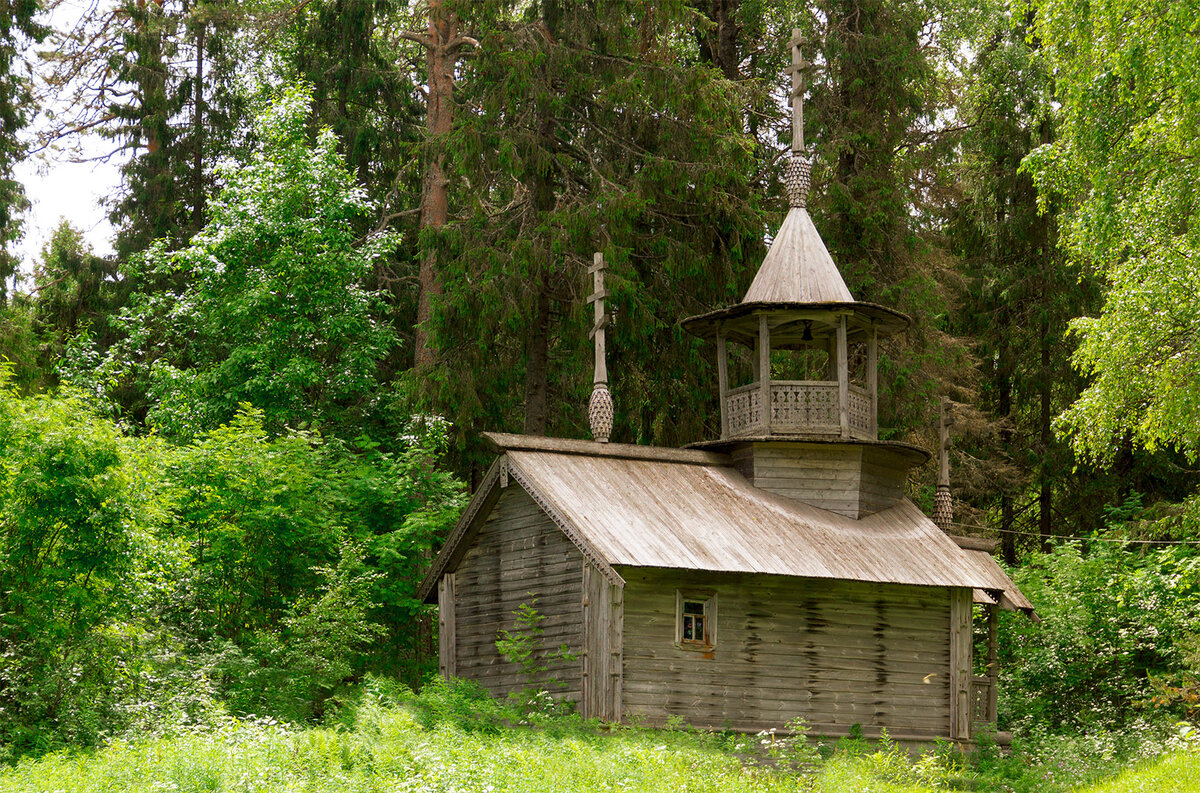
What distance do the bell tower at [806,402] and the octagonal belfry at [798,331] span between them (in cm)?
2

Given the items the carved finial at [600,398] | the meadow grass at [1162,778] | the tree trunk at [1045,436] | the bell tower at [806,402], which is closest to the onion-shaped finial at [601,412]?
the carved finial at [600,398]

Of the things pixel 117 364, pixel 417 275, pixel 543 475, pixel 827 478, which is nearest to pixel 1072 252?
pixel 827 478

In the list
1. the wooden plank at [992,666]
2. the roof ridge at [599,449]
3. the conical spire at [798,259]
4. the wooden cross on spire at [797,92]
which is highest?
the wooden cross on spire at [797,92]

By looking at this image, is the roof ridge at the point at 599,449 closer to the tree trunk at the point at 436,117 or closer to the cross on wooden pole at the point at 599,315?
the cross on wooden pole at the point at 599,315

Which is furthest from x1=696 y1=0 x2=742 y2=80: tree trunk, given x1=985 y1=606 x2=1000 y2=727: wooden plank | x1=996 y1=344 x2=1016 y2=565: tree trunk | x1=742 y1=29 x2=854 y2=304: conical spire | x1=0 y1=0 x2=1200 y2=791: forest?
x1=985 y1=606 x2=1000 y2=727: wooden plank

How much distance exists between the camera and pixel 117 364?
96.9 ft

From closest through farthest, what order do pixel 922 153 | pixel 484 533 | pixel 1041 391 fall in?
pixel 484 533 < pixel 922 153 < pixel 1041 391

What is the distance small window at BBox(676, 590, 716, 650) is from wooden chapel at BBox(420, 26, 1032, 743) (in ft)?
0.09

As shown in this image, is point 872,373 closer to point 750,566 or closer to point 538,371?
point 750,566

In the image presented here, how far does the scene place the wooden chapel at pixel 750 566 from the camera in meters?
19.0

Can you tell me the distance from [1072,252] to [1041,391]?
43.6 feet

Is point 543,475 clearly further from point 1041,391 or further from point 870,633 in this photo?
point 1041,391

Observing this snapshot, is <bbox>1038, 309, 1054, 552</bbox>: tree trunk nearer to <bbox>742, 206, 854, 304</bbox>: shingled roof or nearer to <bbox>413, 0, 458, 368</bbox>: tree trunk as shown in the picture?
<bbox>742, 206, 854, 304</bbox>: shingled roof

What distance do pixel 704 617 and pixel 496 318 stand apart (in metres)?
8.39
